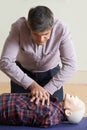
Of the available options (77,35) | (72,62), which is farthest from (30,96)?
(77,35)

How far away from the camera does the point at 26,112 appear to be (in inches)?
57.4

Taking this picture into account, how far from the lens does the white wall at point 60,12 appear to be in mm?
2749

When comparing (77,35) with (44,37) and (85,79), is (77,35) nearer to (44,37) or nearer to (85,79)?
(85,79)

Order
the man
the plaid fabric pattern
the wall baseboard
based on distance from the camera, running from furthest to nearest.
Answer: the wall baseboard < the man < the plaid fabric pattern

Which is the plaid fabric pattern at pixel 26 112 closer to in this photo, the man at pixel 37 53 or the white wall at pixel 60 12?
the man at pixel 37 53

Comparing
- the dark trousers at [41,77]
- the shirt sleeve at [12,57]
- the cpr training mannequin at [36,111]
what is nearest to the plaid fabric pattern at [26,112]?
the cpr training mannequin at [36,111]

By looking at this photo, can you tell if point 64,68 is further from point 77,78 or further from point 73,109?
point 77,78

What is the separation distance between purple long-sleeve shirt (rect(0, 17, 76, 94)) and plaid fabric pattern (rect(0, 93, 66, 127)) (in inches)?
6.5

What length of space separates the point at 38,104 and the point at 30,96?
8 cm

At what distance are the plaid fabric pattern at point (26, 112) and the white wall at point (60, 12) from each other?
4.75ft

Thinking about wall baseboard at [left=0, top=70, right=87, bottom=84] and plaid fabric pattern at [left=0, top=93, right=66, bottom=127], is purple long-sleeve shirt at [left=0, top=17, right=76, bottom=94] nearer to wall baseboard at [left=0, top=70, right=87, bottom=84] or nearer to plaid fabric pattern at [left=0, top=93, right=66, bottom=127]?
plaid fabric pattern at [left=0, top=93, right=66, bottom=127]

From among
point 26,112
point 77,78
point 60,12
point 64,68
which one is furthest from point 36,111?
point 77,78

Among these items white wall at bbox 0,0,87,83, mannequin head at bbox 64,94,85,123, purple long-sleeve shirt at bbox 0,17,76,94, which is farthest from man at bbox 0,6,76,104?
white wall at bbox 0,0,87,83

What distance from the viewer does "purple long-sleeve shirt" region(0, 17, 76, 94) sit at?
158 centimetres
